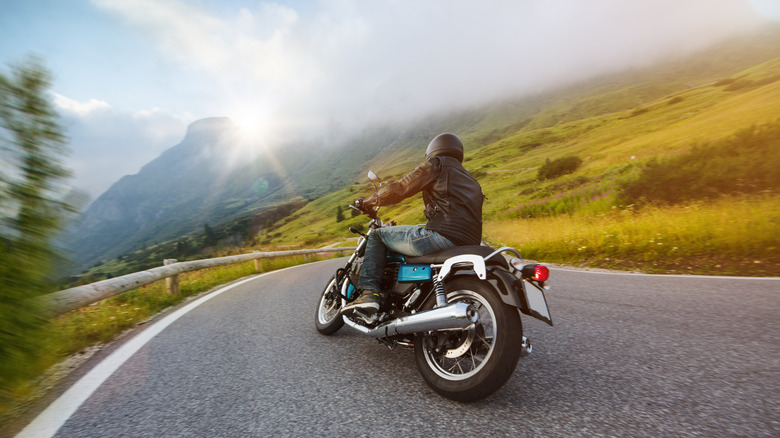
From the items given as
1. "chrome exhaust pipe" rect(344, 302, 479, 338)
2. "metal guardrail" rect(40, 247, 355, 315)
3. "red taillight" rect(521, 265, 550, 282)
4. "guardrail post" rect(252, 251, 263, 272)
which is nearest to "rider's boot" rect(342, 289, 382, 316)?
"chrome exhaust pipe" rect(344, 302, 479, 338)

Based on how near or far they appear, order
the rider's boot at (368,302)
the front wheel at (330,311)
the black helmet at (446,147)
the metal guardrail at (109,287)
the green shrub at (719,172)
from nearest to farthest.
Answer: the metal guardrail at (109,287) < the rider's boot at (368,302) < the black helmet at (446,147) < the front wheel at (330,311) < the green shrub at (719,172)

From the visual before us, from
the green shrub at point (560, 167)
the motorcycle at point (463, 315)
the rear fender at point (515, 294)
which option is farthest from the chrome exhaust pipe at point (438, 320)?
the green shrub at point (560, 167)

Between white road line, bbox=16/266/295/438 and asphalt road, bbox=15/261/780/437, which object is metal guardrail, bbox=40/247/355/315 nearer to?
white road line, bbox=16/266/295/438

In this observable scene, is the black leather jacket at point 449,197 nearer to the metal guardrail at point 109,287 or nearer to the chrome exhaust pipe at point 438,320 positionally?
the chrome exhaust pipe at point 438,320

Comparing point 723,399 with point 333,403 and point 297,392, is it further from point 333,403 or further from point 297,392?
point 297,392

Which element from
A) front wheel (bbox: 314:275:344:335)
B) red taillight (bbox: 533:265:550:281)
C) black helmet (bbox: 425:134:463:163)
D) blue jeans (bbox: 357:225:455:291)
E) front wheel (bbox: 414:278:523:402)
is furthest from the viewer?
front wheel (bbox: 314:275:344:335)

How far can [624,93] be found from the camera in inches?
7215

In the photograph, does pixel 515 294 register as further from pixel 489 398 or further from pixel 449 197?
pixel 449 197

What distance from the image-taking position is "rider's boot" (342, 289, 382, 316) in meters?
3.12

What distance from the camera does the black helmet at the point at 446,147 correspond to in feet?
11.3

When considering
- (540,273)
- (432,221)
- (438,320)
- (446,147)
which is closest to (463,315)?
(438,320)

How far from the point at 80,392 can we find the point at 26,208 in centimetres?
169

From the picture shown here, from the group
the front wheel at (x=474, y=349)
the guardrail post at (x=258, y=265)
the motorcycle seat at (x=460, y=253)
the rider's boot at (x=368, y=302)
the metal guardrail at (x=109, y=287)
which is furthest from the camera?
the guardrail post at (x=258, y=265)

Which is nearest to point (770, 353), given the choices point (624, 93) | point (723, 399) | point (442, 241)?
point (723, 399)
